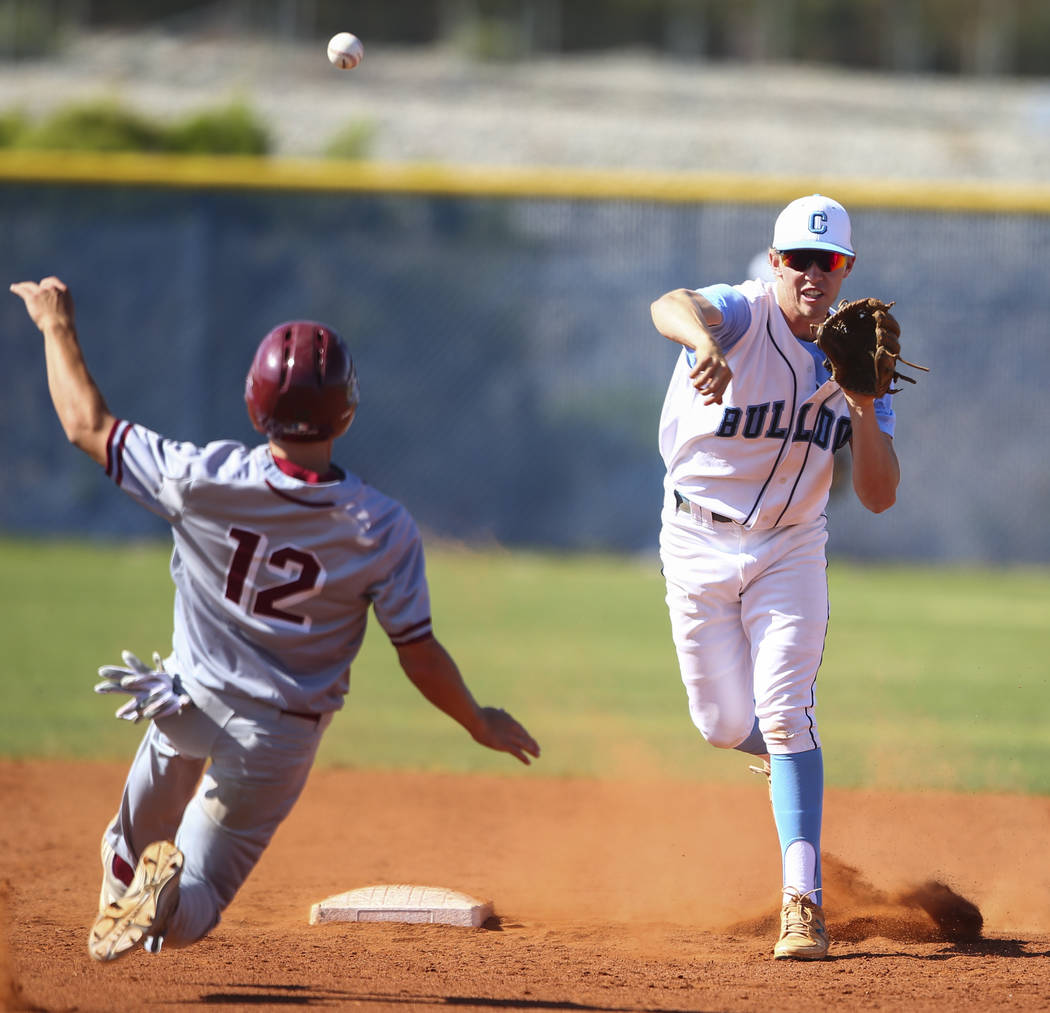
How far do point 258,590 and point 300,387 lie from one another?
1.30 ft

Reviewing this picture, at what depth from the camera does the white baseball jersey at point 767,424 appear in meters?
3.69

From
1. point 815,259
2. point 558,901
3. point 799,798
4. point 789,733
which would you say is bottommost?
point 558,901

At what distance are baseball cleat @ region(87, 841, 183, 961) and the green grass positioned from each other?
11.4 ft

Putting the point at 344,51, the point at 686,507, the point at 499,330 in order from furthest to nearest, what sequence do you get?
1. the point at 499,330
2. the point at 344,51
3. the point at 686,507

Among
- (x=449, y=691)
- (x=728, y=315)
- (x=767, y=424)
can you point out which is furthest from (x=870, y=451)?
(x=449, y=691)

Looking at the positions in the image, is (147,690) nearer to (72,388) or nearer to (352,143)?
(72,388)

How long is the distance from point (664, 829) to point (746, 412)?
2089mm

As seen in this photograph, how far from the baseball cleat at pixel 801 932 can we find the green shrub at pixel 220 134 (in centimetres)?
1657

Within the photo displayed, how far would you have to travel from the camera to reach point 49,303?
2.96m

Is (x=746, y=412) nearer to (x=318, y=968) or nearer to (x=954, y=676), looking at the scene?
(x=318, y=968)

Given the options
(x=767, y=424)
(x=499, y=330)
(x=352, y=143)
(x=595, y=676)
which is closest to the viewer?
(x=767, y=424)

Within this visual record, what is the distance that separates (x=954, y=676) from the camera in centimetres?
815

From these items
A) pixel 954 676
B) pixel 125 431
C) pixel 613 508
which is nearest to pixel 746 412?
pixel 125 431

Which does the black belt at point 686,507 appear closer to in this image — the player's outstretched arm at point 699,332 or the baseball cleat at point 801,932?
the player's outstretched arm at point 699,332
